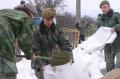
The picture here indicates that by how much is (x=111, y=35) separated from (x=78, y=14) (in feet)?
53.2

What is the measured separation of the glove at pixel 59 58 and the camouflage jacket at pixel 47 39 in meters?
0.22

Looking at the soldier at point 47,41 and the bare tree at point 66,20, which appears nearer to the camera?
the soldier at point 47,41

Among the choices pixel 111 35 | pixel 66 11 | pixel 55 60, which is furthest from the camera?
pixel 66 11

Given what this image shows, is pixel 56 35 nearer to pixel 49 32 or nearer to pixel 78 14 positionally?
pixel 49 32

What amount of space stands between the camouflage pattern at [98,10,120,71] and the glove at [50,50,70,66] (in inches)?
66.0

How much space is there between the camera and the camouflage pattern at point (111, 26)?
868cm

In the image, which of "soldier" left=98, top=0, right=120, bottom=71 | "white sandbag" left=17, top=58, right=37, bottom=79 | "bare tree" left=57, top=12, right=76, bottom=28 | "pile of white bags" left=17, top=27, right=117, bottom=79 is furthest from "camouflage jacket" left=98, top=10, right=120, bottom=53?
"bare tree" left=57, top=12, right=76, bottom=28

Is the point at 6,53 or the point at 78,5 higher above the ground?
the point at 6,53

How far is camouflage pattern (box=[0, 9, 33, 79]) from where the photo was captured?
5031mm

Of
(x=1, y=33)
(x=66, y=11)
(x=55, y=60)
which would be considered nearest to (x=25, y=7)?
(x=1, y=33)

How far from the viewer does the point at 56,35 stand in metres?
7.25

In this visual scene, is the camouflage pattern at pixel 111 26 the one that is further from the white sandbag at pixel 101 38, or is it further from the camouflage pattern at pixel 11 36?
the camouflage pattern at pixel 11 36

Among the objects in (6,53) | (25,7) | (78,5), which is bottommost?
(78,5)

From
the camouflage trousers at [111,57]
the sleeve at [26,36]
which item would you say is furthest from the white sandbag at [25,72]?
the sleeve at [26,36]
